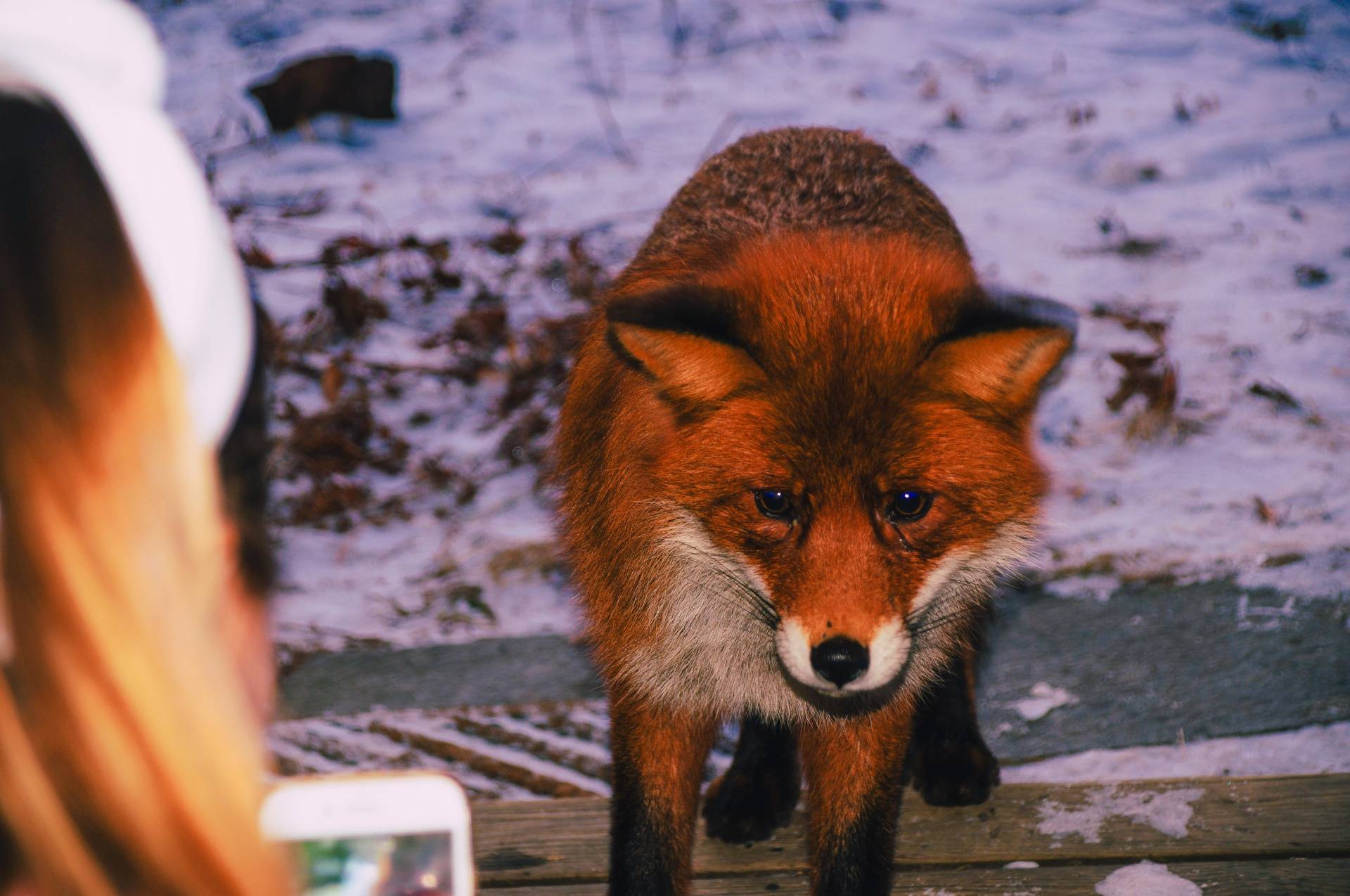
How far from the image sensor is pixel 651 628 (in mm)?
1834

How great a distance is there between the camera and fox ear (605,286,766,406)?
1.51m

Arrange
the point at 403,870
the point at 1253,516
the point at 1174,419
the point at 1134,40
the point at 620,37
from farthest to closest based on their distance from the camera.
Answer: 1. the point at 620,37
2. the point at 1134,40
3. the point at 1174,419
4. the point at 1253,516
5. the point at 403,870

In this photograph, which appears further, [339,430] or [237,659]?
[339,430]

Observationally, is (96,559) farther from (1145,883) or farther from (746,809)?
(1145,883)

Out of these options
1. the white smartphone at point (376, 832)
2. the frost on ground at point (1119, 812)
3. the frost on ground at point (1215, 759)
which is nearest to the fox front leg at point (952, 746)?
the frost on ground at point (1119, 812)

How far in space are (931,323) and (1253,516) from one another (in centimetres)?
218

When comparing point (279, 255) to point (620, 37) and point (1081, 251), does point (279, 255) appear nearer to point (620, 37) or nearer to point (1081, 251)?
point (620, 37)

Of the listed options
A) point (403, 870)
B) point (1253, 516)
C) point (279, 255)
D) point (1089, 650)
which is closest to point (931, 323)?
point (403, 870)

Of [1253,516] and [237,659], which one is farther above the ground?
[237,659]

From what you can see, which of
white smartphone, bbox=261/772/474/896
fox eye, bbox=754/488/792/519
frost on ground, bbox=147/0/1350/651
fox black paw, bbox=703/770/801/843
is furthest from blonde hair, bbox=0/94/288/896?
frost on ground, bbox=147/0/1350/651

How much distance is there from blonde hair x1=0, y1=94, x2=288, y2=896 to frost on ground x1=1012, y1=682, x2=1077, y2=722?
2.22 m

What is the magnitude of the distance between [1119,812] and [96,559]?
1905mm

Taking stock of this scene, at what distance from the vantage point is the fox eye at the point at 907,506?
5.20 feet

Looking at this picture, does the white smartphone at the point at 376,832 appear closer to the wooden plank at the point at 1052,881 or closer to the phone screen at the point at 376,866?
the phone screen at the point at 376,866
